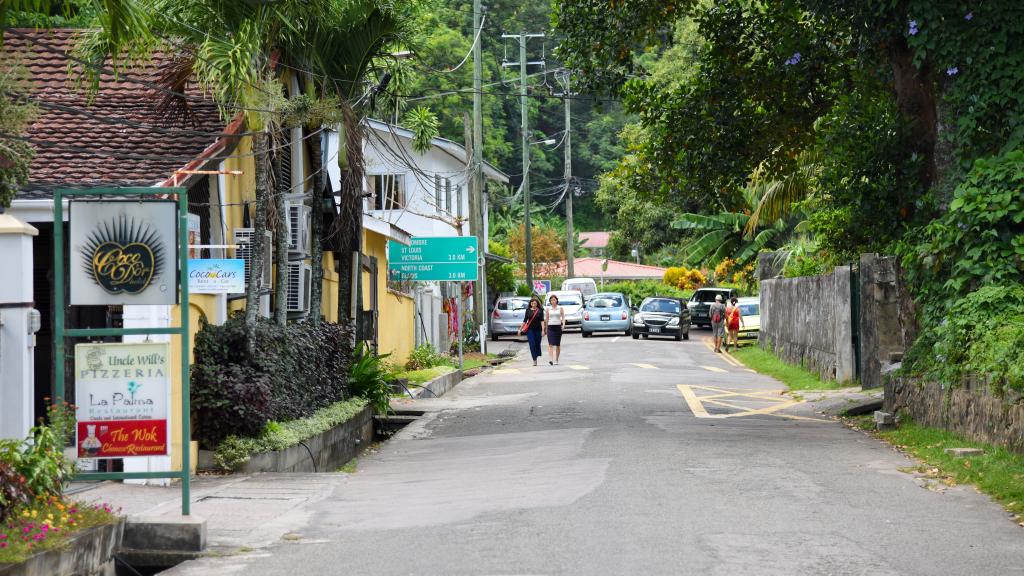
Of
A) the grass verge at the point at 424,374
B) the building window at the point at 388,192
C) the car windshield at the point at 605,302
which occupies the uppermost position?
the building window at the point at 388,192

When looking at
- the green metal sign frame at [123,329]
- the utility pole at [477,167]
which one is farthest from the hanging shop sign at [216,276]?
the utility pole at [477,167]

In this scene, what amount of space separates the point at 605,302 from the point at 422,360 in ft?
69.2

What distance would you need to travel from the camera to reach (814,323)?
1027 inches

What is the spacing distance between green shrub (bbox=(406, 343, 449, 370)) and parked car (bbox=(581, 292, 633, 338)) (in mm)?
18693

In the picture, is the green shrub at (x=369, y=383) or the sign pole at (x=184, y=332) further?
the green shrub at (x=369, y=383)

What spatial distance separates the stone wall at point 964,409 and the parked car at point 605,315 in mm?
32095

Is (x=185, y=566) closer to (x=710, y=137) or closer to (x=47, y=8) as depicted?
(x=47, y=8)

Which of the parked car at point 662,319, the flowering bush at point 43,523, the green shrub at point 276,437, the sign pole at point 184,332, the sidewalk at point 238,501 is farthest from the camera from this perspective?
the parked car at point 662,319

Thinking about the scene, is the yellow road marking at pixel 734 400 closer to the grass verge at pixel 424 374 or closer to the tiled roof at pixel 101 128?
the grass verge at pixel 424 374

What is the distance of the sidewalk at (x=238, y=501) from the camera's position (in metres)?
9.28

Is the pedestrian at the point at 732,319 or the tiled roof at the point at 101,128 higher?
the tiled roof at the point at 101,128

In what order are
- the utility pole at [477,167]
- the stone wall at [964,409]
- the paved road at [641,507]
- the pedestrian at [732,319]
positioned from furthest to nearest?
the pedestrian at [732,319] → the utility pole at [477,167] → the stone wall at [964,409] → the paved road at [641,507]

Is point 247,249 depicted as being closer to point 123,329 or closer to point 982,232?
point 123,329

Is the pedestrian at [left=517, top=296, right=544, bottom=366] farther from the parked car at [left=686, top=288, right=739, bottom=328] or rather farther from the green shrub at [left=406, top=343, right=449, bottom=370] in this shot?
the parked car at [left=686, top=288, right=739, bottom=328]
